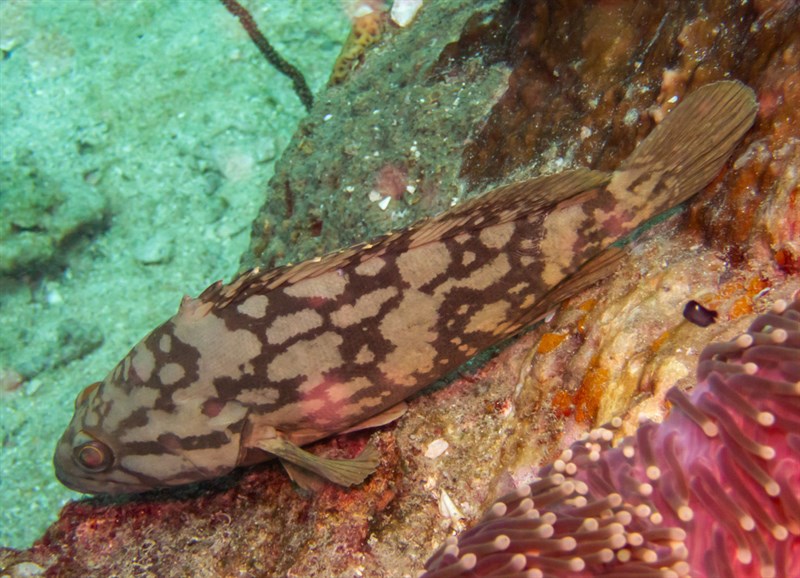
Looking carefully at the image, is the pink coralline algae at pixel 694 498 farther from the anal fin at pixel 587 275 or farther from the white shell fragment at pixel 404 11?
the white shell fragment at pixel 404 11

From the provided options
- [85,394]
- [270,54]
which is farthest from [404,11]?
[85,394]

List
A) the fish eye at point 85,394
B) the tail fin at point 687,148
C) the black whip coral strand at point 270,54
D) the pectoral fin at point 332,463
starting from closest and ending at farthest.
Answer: the tail fin at point 687,148 < the pectoral fin at point 332,463 < the fish eye at point 85,394 < the black whip coral strand at point 270,54

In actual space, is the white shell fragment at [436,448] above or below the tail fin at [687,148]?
below

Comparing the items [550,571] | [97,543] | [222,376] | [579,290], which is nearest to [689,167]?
[579,290]

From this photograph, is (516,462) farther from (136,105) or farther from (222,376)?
(136,105)

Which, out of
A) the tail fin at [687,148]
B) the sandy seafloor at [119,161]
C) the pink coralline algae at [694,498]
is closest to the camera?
the pink coralline algae at [694,498]

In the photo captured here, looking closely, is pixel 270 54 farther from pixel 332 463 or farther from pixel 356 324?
pixel 332 463

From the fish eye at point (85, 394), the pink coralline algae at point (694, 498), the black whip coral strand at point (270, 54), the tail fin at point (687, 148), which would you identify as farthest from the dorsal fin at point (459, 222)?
the black whip coral strand at point (270, 54)

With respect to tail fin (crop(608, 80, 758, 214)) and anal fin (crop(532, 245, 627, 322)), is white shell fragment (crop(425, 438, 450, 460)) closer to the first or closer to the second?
anal fin (crop(532, 245, 627, 322))
